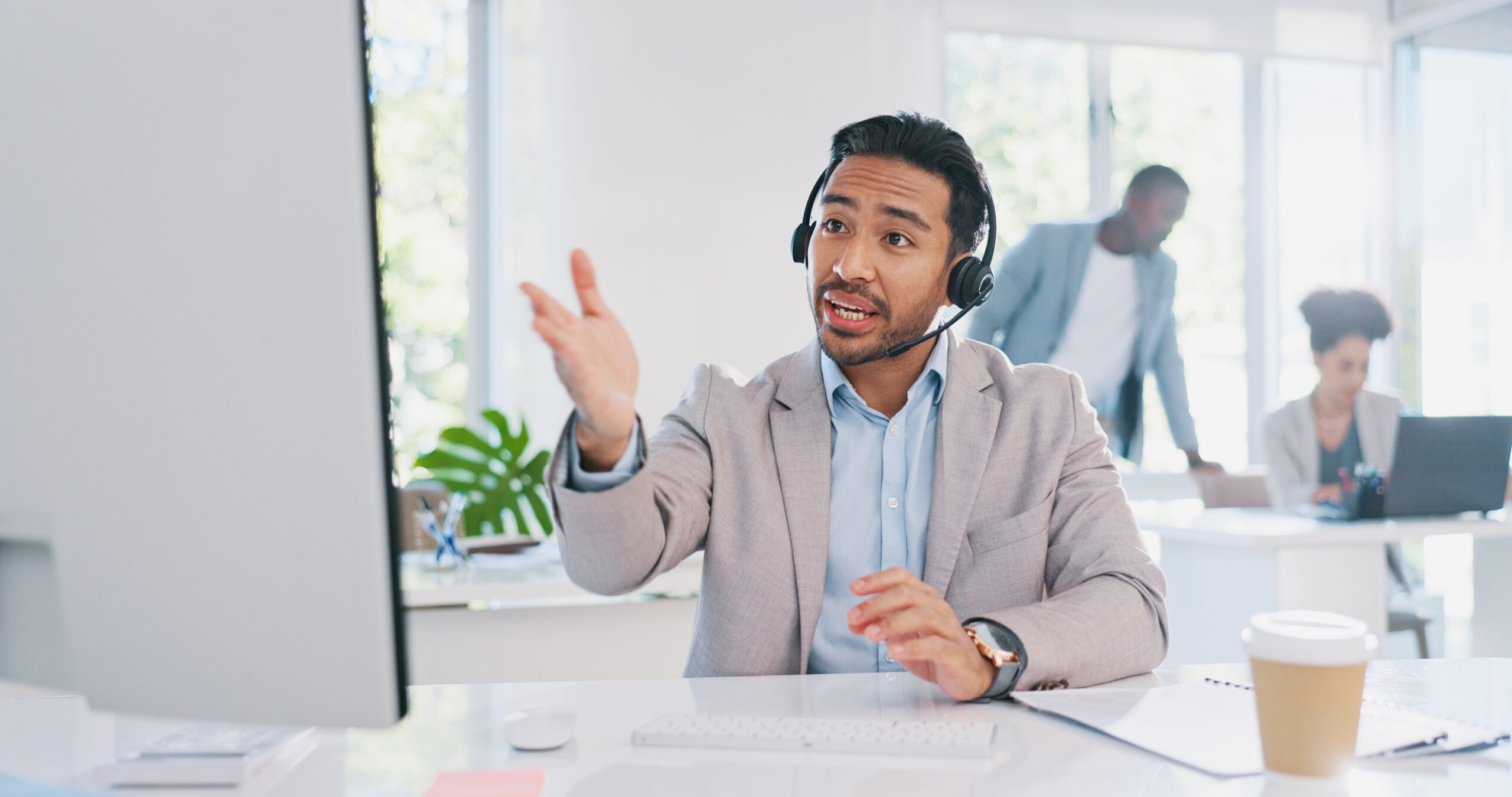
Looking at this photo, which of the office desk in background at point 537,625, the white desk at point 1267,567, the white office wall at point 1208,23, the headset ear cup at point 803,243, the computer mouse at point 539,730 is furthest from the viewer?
the white office wall at point 1208,23

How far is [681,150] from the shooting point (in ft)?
13.9

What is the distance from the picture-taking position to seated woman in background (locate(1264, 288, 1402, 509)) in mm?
3562

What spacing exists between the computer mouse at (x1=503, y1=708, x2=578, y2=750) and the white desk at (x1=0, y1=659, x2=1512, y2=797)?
1cm

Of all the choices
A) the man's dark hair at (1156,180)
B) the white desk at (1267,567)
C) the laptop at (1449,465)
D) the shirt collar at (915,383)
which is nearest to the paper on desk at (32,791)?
the shirt collar at (915,383)

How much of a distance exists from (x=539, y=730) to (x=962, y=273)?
2.95ft

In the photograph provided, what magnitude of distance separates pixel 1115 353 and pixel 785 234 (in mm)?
1404

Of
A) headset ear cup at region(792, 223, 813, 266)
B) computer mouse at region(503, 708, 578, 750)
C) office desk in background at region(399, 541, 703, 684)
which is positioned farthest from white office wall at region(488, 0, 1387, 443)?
computer mouse at region(503, 708, 578, 750)

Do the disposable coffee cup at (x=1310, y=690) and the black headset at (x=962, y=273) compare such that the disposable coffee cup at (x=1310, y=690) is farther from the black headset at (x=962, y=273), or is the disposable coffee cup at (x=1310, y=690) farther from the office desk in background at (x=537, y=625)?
the office desk in background at (x=537, y=625)

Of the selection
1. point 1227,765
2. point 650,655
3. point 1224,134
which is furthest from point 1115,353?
point 1227,765

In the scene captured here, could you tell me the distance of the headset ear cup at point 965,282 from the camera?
1511 millimetres

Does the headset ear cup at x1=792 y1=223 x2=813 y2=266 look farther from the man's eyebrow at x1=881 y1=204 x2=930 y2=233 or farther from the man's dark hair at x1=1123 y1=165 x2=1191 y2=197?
the man's dark hair at x1=1123 y1=165 x2=1191 y2=197

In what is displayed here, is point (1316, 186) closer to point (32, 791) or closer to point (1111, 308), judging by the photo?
point (1111, 308)

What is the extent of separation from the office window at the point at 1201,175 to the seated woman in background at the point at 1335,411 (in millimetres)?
991

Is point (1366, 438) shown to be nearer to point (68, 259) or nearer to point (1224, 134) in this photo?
point (1224, 134)
